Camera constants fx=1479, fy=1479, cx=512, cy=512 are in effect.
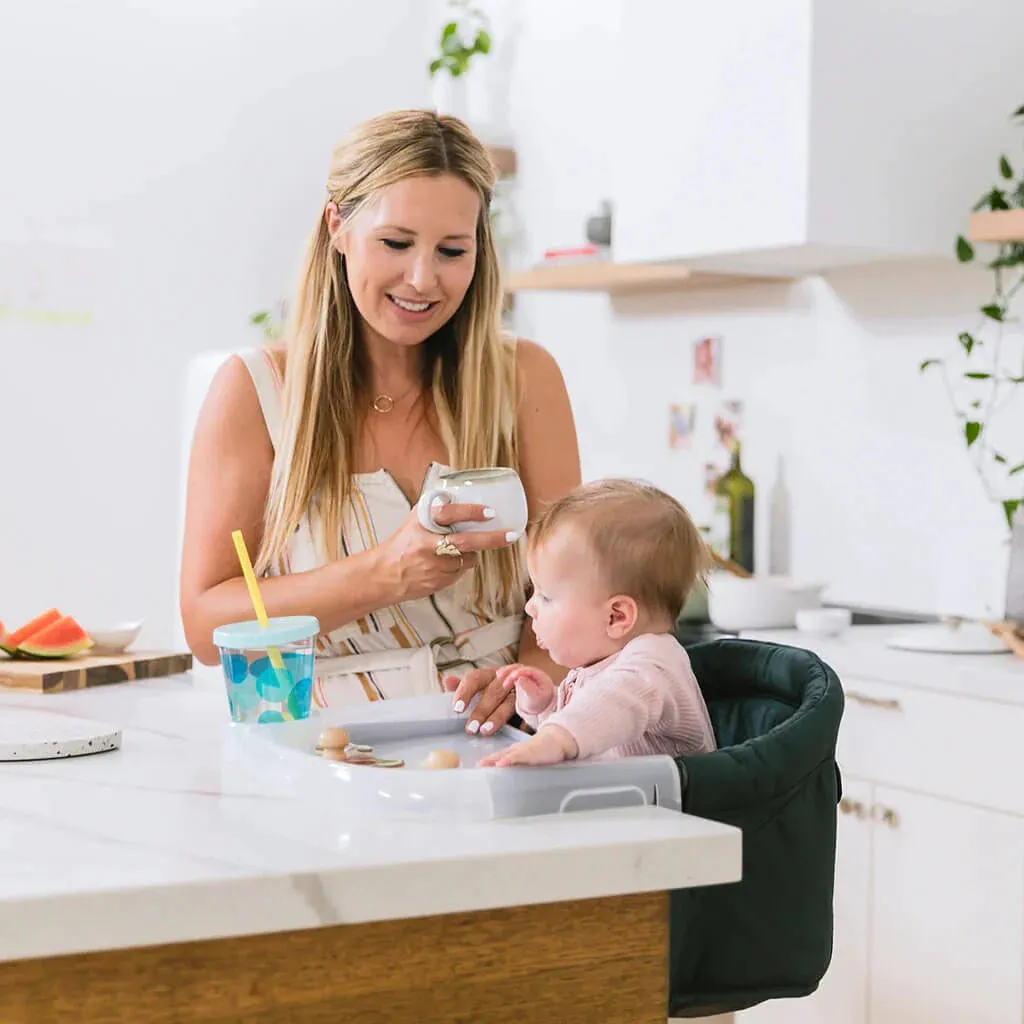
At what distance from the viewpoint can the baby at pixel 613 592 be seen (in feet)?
4.56

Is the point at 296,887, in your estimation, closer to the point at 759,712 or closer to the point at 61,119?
the point at 759,712

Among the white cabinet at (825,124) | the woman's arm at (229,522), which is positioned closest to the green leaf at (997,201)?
the white cabinet at (825,124)

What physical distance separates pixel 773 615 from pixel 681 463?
2.88 ft

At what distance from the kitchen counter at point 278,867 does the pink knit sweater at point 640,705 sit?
0.11 metres

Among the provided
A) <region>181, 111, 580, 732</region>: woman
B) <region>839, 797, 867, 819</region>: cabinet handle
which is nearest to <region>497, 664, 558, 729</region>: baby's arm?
<region>181, 111, 580, 732</region>: woman

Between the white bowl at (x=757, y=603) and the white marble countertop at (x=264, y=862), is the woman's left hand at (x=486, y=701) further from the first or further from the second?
the white bowl at (x=757, y=603)

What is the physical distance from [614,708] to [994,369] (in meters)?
2.29

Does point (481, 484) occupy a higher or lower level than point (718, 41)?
lower

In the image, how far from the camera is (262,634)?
137 cm

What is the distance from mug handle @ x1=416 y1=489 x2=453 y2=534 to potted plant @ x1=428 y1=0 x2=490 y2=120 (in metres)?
3.05

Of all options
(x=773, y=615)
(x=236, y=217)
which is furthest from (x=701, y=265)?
(x=236, y=217)

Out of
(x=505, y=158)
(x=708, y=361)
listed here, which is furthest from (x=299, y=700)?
(x=505, y=158)

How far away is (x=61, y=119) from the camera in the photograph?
4195 millimetres

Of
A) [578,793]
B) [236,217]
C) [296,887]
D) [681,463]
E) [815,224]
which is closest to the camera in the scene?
[296,887]
